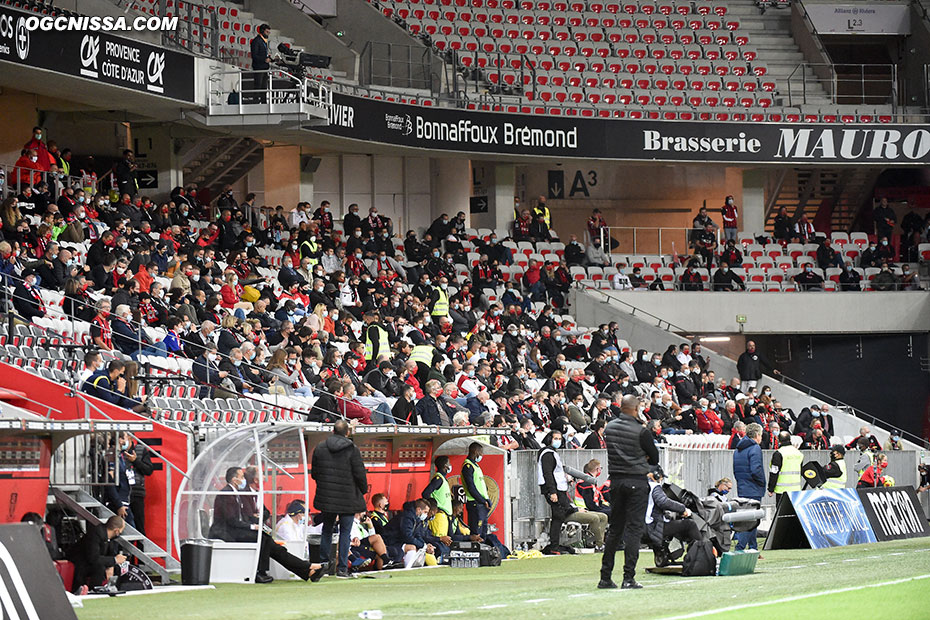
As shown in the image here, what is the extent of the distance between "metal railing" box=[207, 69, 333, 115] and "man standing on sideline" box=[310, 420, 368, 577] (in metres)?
13.6

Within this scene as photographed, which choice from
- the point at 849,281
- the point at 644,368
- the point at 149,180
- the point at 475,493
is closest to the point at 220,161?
the point at 149,180

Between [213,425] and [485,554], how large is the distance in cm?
338

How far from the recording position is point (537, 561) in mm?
16594

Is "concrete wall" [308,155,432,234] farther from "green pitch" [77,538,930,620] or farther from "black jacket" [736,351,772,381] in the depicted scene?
"green pitch" [77,538,930,620]

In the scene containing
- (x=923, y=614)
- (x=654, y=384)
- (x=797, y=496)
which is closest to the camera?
(x=923, y=614)

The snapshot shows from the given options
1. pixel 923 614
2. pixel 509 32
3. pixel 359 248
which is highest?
pixel 509 32

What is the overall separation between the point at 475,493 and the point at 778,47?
25.4m

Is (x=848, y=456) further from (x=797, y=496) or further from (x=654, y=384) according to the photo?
(x=797, y=496)

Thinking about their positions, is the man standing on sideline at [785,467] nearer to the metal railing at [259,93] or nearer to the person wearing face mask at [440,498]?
the person wearing face mask at [440,498]

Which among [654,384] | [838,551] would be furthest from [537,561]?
[654,384]

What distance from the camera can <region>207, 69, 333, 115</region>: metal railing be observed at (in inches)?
1029

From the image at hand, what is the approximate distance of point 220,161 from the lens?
33.7 meters

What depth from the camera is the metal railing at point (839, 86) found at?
3703 cm

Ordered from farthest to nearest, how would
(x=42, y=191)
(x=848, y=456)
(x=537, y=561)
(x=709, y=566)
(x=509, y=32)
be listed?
(x=509, y=32) → (x=848, y=456) → (x=42, y=191) → (x=537, y=561) → (x=709, y=566)
